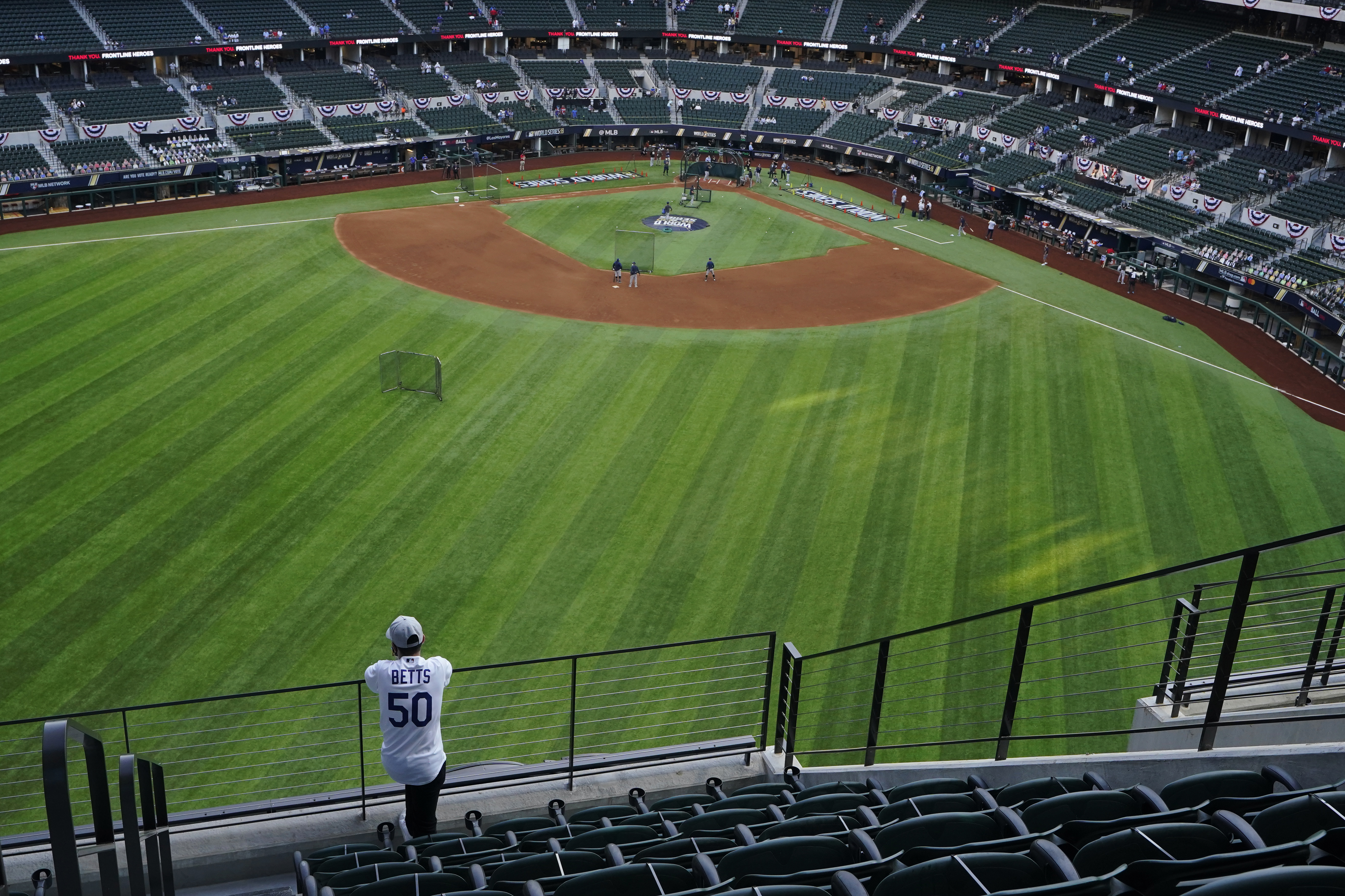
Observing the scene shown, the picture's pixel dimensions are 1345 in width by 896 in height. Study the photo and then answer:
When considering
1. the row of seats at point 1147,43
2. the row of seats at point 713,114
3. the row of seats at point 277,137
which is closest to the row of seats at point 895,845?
the row of seats at point 277,137

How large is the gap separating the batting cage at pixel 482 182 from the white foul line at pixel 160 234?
849 centimetres

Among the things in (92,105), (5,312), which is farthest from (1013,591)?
(92,105)

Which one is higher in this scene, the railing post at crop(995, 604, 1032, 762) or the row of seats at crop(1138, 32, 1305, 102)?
the row of seats at crop(1138, 32, 1305, 102)

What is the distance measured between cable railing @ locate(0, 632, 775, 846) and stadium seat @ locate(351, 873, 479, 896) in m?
7.42

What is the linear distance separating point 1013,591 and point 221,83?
51.0 m

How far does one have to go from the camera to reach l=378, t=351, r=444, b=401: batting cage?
104 feet

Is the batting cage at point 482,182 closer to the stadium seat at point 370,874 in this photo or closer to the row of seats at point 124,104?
the row of seats at point 124,104

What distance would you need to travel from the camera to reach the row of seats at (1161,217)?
1829 inches

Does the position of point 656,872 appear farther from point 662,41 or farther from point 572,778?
point 662,41

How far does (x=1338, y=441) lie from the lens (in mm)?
31359

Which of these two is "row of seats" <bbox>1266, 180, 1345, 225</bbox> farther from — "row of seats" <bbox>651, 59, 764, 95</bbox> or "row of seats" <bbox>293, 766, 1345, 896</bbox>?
"row of seats" <bbox>293, 766, 1345, 896</bbox>

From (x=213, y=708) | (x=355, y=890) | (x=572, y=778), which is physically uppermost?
(x=355, y=890)

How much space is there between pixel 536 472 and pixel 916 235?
30.8m

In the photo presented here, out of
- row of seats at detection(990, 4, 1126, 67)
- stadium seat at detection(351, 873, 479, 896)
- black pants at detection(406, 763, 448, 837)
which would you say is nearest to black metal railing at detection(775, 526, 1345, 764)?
black pants at detection(406, 763, 448, 837)
